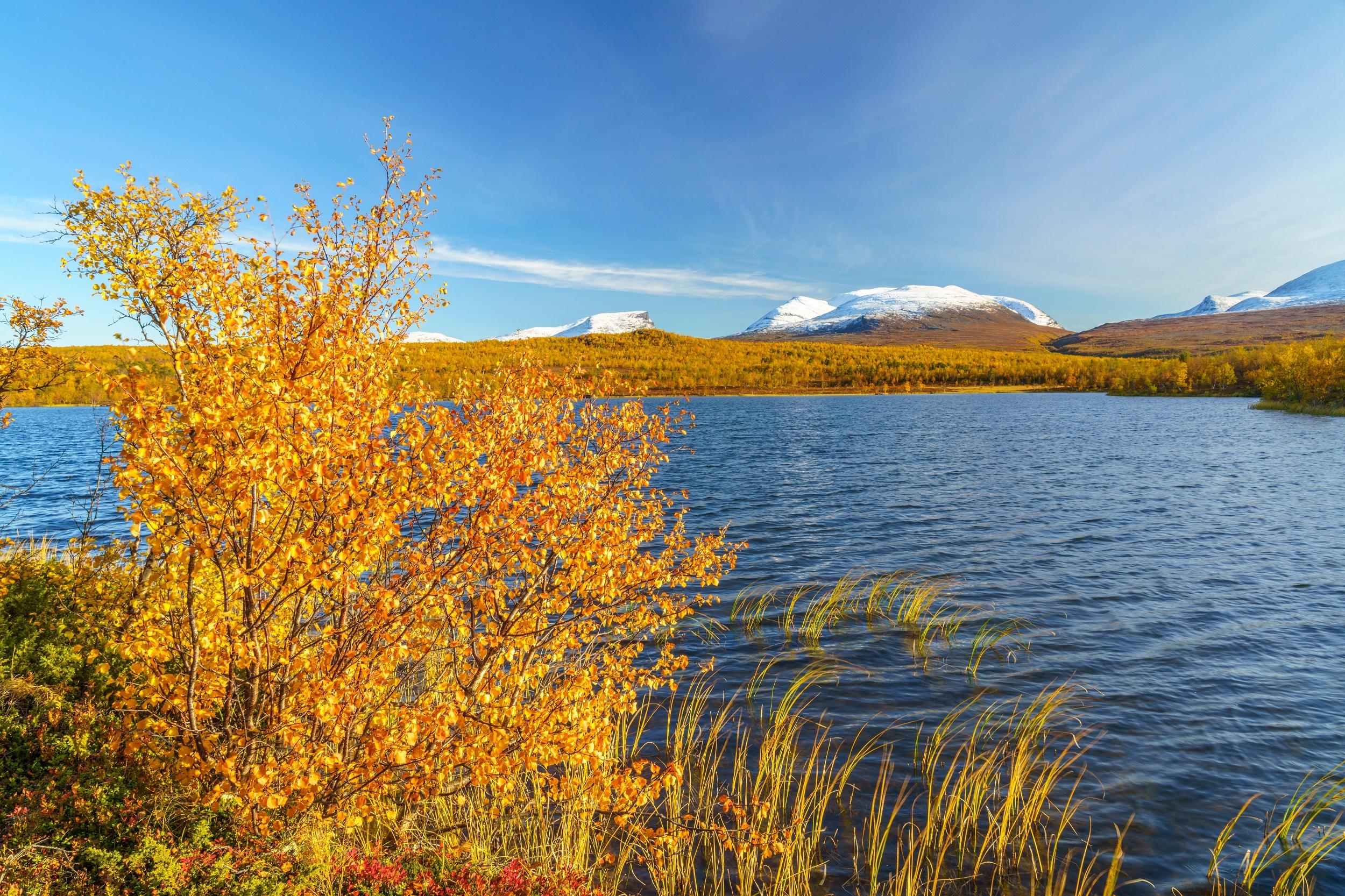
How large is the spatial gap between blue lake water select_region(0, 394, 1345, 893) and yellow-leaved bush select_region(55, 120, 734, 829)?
24.3 ft

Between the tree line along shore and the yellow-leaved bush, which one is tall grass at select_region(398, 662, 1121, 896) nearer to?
the yellow-leaved bush

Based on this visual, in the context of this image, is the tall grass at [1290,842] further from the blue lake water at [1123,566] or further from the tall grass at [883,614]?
the tall grass at [883,614]

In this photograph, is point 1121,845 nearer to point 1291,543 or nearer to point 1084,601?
point 1084,601

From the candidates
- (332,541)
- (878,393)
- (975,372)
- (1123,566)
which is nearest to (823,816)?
(332,541)

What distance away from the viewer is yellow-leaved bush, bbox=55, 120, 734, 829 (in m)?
4.78

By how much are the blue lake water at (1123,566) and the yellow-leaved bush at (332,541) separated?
7.42 metres

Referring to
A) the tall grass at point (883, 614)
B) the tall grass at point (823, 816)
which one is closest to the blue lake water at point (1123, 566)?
the tall grass at point (883, 614)

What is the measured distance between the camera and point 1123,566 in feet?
63.4

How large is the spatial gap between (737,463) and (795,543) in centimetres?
2117

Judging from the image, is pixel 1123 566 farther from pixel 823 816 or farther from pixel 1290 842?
pixel 823 816

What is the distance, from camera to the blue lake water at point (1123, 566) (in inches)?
394

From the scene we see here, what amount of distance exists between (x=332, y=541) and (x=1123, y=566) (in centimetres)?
2211

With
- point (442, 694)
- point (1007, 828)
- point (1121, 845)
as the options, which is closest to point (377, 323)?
point (442, 694)

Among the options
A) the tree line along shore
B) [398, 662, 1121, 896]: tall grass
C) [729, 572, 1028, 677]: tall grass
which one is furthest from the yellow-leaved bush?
the tree line along shore
